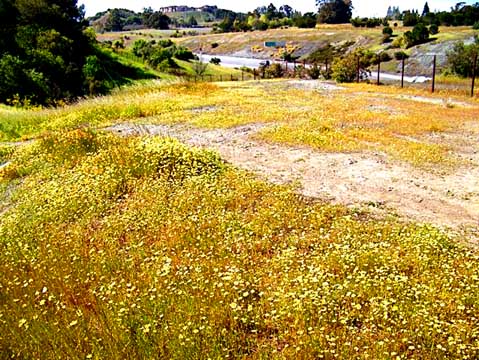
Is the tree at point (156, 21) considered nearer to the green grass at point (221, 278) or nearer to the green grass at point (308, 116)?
the green grass at point (308, 116)

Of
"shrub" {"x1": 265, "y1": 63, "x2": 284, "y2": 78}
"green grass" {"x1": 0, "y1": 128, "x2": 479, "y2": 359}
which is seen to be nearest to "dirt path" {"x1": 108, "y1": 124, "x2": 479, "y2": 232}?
"green grass" {"x1": 0, "y1": 128, "x2": 479, "y2": 359}

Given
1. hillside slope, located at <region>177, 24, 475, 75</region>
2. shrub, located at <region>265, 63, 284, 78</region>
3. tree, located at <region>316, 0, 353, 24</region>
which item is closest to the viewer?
shrub, located at <region>265, 63, 284, 78</region>

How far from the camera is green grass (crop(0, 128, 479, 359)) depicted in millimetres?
4105

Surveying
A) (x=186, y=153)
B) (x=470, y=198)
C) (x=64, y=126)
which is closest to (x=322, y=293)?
(x=470, y=198)

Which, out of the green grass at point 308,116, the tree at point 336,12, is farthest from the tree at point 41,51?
the tree at point 336,12

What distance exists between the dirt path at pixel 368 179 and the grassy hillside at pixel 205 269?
2.10ft

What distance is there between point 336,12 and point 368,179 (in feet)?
373

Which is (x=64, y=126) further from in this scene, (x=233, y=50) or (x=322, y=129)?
(x=233, y=50)

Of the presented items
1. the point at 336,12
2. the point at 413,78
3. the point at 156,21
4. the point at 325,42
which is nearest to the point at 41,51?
the point at 413,78

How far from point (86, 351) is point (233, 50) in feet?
314

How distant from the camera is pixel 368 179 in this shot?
9.35m

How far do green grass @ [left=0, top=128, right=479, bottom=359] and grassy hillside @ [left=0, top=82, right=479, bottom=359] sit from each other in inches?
0.8

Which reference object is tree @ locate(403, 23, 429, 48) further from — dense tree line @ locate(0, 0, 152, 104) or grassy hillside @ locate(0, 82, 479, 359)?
grassy hillside @ locate(0, 82, 479, 359)

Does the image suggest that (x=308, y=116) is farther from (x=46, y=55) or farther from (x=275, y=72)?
(x=275, y=72)
